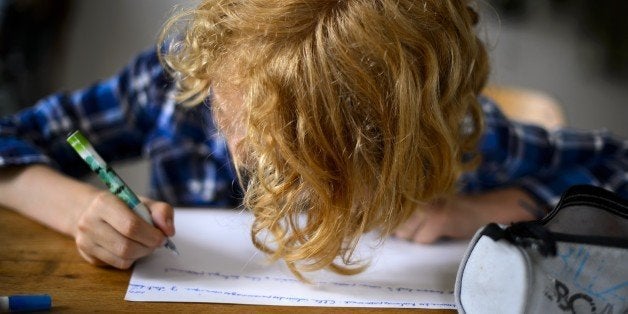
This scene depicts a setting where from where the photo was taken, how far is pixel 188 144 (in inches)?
36.9

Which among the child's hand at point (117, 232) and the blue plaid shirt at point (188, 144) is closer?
the child's hand at point (117, 232)

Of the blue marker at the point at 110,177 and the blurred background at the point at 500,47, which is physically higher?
the blue marker at the point at 110,177

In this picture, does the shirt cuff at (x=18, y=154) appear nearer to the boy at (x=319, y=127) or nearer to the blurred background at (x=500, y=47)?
the boy at (x=319, y=127)

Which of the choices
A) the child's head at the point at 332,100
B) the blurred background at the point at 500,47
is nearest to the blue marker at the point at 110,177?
the child's head at the point at 332,100

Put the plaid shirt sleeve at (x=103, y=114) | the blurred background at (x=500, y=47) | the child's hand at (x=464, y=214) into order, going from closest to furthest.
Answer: the child's hand at (x=464, y=214) < the plaid shirt sleeve at (x=103, y=114) < the blurred background at (x=500, y=47)

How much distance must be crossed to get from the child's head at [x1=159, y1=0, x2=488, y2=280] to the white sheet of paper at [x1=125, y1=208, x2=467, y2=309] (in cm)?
3

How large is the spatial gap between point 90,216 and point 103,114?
317 millimetres

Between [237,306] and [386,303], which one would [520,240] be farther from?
[237,306]

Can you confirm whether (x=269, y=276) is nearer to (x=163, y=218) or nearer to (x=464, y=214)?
(x=163, y=218)

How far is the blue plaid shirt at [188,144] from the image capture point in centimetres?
92

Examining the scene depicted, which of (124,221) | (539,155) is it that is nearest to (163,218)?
(124,221)

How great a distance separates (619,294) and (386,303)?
0.20 meters

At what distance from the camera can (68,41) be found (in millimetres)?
1675

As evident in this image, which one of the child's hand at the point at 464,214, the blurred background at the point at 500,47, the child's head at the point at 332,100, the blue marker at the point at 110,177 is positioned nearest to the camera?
the child's head at the point at 332,100
